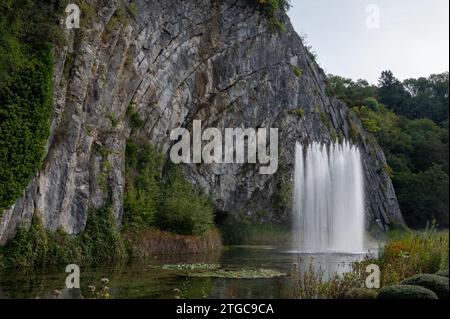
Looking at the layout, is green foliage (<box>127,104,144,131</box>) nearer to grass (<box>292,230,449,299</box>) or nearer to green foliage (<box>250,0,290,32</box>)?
green foliage (<box>250,0,290,32</box>)

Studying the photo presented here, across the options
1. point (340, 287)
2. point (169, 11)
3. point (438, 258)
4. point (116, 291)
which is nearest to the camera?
point (340, 287)

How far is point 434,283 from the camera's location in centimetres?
991

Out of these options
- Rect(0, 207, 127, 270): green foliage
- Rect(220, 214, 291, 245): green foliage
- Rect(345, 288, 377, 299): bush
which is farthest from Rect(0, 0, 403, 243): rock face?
Rect(345, 288, 377, 299): bush

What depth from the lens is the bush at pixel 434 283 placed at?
→ 384 inches

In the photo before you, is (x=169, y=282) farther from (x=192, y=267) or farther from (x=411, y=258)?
(x=411, y=258)

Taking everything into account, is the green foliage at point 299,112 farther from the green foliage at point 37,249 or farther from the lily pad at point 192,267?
the green foliage at point 37,249

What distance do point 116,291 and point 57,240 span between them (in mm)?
7519

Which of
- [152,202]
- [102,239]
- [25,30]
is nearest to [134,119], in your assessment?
[152,202]

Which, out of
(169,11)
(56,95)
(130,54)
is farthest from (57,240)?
(169,11)

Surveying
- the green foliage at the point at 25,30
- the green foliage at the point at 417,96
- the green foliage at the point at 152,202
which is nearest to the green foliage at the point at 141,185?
the green foliage at the point at 152,202

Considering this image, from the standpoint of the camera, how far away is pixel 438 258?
498 inches

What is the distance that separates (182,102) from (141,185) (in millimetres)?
6408

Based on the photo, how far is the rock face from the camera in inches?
770

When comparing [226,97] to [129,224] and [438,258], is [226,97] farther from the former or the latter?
[438,258]
